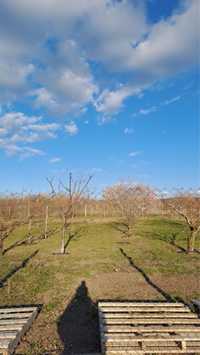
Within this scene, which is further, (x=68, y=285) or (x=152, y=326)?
(x=68, y=285)

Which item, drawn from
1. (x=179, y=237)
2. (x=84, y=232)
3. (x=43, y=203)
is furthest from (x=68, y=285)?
(x=43, y=203)

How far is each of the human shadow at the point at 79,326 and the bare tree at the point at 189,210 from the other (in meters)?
→ 7.41

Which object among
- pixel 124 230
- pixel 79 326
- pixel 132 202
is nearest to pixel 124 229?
pixel 124 230

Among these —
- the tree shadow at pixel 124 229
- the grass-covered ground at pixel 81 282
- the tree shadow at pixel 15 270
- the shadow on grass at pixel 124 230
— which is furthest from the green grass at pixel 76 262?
the tree shadow at pixel 124 229

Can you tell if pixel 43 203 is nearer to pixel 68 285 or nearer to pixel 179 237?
pixel 179 237

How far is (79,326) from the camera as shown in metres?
5.50

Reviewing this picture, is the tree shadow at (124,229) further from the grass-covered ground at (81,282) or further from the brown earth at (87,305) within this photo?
the brown earth at (87,305)

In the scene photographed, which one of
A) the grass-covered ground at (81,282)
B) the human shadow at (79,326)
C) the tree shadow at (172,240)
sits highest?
the tree shadow at (172,240)

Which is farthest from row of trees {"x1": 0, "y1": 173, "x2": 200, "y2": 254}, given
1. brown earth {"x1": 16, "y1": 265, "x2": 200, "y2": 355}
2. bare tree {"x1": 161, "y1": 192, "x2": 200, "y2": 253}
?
brown earth {"x1": 16, "y1": 265, "x2": 200, "y2": 355}

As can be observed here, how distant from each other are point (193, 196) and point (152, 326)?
14157 mm

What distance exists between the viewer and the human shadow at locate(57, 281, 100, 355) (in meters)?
4.70

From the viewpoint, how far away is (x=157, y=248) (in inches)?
554

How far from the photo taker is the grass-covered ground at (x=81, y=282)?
515cm

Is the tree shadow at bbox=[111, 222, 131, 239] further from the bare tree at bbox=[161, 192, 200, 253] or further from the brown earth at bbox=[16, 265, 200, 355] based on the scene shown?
the brown earth at bbox=[16, 265, 200, 355]
